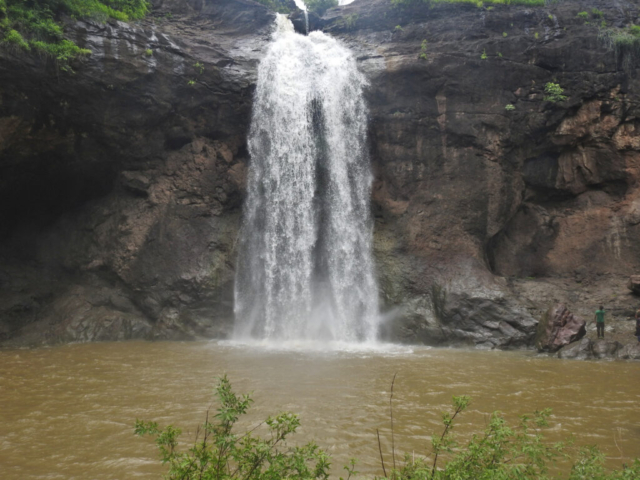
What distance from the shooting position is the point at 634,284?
14.4 meters

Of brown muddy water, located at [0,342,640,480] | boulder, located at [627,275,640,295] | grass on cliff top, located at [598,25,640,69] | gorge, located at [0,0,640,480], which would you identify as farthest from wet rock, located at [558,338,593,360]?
grass on cliff top, located at [598,25,640,69]

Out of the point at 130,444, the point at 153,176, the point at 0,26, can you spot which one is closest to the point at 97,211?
the point at 153,176

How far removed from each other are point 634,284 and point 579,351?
452cm

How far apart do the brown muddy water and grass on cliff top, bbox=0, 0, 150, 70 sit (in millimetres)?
9069

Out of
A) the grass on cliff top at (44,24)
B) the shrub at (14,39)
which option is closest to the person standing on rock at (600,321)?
the grass on cliff top at (44,24)

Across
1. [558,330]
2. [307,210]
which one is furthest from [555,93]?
[307,210]

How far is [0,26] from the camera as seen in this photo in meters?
13.1

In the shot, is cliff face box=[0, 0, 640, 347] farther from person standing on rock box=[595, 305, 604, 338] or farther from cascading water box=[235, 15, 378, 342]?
person standing on rock box=[595, 305, 604, 338]

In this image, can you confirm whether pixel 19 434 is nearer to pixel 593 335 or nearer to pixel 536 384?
pixel 536 384

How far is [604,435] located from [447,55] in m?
15.1

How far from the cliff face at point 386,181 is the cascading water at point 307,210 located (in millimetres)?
669

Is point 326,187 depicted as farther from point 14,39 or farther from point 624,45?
point 624,45

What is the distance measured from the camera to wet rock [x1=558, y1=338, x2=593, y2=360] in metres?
11.7

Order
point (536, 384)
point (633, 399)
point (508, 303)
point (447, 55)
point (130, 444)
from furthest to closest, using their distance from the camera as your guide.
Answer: point (447, 55) → point (508, 303) → point (536, 384) → point (633, 399) → point (130, 444)
